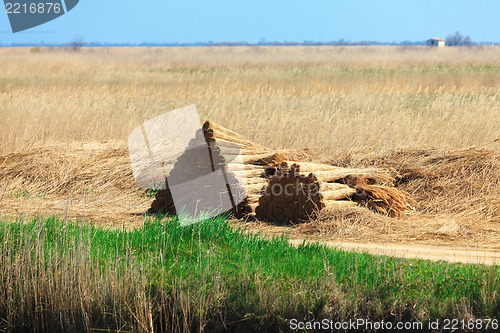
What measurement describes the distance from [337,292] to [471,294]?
1.06 metres

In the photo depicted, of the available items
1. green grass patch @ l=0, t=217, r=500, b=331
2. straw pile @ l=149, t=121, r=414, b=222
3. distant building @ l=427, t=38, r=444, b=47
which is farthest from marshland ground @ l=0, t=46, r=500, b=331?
distant building @ l=427, t=38, r=444, b=47

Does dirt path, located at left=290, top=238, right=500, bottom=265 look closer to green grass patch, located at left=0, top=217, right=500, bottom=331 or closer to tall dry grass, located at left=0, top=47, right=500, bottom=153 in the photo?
green grass patch, located at left=0, top=217, right=500, bottom=331

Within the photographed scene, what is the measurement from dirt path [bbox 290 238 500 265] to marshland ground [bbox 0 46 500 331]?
0.35 feet

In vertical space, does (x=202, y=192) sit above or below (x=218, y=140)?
below

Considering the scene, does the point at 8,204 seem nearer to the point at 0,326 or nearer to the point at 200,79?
the point at 0,326

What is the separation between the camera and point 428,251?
620cm

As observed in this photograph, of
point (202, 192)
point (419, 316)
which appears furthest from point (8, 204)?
point (419, 316)

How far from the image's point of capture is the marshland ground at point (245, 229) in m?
4.69

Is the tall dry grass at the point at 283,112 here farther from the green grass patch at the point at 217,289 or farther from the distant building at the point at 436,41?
the distant building at the point at 436,41

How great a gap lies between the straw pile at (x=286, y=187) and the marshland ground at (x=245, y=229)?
0.30 meters

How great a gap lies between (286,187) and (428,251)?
2087 millimetres

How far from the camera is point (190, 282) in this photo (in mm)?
4867

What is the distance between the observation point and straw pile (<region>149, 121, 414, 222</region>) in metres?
7.50

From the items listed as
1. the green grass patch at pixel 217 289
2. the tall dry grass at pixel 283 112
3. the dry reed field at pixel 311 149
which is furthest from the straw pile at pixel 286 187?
the tall dry grass at pixel 283 112
